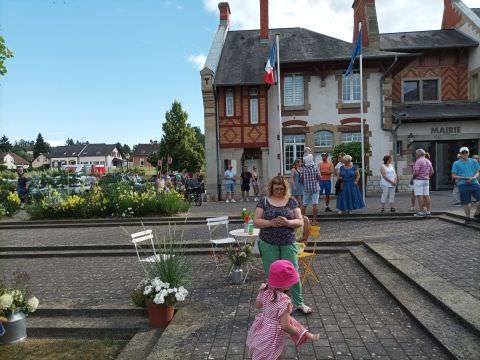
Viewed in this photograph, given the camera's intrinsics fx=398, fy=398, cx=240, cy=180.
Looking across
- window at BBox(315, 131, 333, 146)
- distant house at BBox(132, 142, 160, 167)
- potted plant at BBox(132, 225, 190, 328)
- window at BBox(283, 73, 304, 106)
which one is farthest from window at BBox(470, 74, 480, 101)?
distant house at BBox(132, 142, 160, 167)

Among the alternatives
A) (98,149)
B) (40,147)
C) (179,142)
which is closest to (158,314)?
(179,142)

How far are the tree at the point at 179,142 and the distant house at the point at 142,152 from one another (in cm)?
5362

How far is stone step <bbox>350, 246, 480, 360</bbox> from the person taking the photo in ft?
12.1

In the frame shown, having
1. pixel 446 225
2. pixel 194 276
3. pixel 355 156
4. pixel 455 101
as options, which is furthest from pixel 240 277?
pixel 455 101

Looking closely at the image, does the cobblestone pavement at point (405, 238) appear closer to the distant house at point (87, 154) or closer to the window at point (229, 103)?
the window at point (229, 103)

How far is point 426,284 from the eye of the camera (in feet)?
17.1

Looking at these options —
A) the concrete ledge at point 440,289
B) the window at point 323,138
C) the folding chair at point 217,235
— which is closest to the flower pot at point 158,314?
the folding chair at point 217,235

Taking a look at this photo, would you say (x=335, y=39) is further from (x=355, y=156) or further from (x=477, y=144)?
(x=477, y=144)

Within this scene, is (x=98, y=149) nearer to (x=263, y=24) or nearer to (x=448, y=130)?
(x=263, y=24)

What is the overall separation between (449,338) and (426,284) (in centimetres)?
143

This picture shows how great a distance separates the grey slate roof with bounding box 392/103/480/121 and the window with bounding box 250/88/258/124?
6.95 metres

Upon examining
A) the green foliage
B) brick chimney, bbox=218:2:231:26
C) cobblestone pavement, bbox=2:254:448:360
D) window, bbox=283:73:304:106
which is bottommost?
cobblestone pavement, bbox=2:254:448:360

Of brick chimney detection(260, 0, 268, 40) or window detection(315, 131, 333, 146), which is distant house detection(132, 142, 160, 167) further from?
window detection(315, 131, 333, 146)

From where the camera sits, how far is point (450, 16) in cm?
2402
